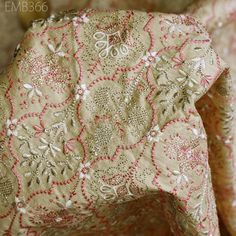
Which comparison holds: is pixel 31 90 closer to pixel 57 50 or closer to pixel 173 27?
pixel 57 50

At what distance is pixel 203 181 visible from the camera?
0.90m

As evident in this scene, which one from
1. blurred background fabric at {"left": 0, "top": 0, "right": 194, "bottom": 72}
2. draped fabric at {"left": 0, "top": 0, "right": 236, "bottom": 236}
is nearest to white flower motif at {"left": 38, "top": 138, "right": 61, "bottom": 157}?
draped fabric at {"left": 0, "top": 0, "right": 236, "bottom": 236}

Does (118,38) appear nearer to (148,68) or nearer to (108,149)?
(148,68)

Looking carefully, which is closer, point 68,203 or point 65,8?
point 68,203

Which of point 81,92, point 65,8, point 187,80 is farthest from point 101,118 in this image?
point 65,8

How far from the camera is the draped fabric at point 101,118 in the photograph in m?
0.86

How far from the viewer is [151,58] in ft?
2.92

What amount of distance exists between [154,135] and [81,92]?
14 cm

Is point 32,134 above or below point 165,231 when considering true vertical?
above

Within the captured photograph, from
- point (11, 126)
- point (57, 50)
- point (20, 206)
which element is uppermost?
point (57, 50)

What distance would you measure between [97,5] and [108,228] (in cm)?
46

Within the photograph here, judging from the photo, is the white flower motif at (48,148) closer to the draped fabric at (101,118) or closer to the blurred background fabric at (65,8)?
the draped fabric at (101,118)

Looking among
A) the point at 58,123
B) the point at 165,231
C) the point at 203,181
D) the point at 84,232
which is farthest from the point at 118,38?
the point at 165,231

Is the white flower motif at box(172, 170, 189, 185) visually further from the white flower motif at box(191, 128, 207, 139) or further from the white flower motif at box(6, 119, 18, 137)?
the white flower motif at box(6, 119, 18, 137)
